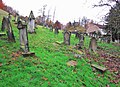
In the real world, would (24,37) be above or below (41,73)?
above

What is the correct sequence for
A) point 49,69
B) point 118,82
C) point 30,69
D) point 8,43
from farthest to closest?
point 8,43
point 118,82
point 49,69
point 30,69

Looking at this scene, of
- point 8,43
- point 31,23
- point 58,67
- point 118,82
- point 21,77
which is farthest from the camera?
point 31,23

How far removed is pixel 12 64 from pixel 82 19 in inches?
3252

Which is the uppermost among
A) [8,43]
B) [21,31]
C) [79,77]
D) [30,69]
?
[21,31]

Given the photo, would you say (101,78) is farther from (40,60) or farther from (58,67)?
(40,60)

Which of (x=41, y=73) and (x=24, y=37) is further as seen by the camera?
(x=24, y=37)

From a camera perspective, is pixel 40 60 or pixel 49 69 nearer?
pixel 49 69

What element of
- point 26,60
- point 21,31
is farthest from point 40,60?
point 21,31

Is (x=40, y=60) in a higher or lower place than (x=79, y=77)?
higher

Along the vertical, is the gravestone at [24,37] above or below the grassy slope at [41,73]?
above

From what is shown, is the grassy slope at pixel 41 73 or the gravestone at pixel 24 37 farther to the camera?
the gravestone at pixel 24 37

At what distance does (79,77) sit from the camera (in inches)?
347

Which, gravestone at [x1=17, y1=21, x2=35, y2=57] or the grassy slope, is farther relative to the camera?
gravestone at [x1=17, y1=21, x2=35, y2=57]

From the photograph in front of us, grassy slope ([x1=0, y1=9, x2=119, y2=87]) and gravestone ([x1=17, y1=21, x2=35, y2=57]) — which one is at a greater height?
gravestone ([x1=17, y1=21, x2=35, y2=57])
